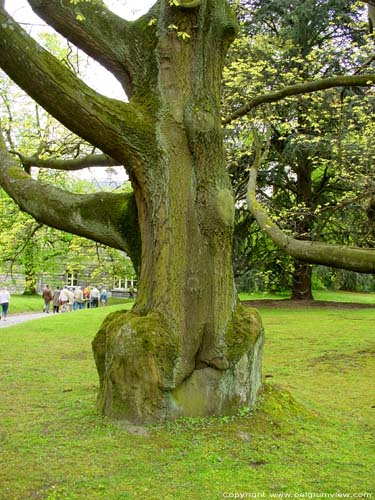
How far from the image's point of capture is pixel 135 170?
546cm

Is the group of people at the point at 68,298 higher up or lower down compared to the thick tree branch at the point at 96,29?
lower down

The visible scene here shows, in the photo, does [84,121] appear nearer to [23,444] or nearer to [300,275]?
[23,444]

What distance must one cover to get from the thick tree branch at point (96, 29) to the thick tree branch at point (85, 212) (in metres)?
1.37

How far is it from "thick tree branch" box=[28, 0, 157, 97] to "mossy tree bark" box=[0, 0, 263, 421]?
1cm

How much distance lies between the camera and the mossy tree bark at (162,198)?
497 cm

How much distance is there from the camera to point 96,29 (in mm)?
5594

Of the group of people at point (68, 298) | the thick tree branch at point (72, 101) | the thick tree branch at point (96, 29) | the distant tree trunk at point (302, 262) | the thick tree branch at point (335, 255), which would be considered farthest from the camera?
the group of people at point (68, 298)

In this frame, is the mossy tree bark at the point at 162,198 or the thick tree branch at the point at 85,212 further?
the thick tree branch at the point at 85,212

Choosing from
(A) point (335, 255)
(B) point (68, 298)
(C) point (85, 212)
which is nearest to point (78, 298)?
(B) point (68, 298)

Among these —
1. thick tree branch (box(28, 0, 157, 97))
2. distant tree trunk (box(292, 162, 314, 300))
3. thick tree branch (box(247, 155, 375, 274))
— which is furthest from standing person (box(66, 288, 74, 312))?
thick tree branch (box(28, 0, 157, 97))

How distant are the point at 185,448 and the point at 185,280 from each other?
62.6 inches

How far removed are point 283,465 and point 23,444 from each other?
2.24m

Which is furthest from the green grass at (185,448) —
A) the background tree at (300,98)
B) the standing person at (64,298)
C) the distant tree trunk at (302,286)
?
the standing person at (64,298)

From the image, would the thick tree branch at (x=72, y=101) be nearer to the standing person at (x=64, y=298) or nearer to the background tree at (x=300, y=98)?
the background tree at (x=300, y=98)
